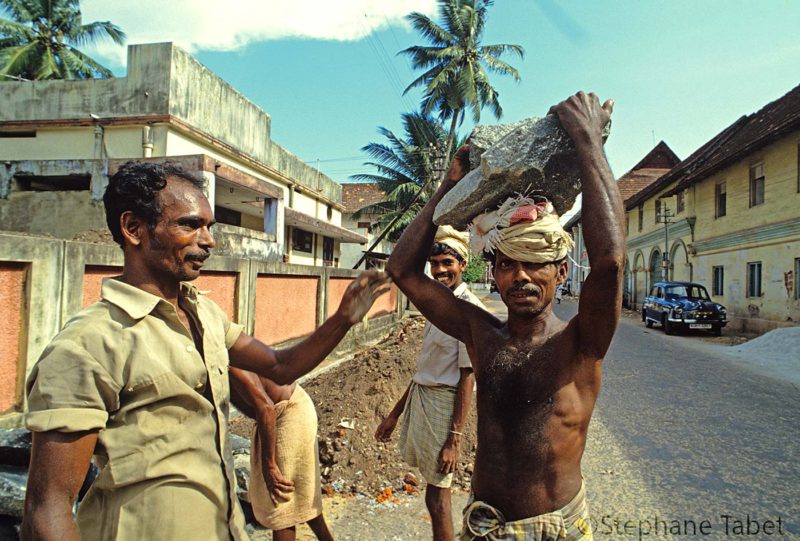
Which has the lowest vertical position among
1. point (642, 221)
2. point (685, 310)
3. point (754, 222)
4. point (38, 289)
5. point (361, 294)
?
point (685, 310)

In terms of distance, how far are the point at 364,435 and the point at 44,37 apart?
1157 inches

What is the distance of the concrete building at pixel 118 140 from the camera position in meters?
10.8

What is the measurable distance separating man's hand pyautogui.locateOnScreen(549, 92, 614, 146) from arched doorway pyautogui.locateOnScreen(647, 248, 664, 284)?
27.4m

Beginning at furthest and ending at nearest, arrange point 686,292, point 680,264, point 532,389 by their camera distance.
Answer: point 680,264
point 686,292
point 532,389

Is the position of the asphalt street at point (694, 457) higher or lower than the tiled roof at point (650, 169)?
lower

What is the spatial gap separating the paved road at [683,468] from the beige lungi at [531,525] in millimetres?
1874

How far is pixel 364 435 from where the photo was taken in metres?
4.65

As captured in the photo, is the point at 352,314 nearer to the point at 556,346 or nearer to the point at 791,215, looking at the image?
the point at 556,346

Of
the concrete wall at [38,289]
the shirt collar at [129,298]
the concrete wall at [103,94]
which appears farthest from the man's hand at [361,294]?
the concrete wall at [103,94]

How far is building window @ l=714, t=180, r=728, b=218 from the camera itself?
63.6 ft

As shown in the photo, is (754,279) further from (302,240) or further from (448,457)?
(448,457)

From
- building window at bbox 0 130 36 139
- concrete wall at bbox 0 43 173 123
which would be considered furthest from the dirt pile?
building window at bbox 0 130 36 139

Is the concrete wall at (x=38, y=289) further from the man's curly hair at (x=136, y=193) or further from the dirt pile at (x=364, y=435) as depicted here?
the man's curly hair at (x=136, y=193)

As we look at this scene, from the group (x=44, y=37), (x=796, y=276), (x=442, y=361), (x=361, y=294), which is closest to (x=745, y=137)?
(x=796, y=276)
